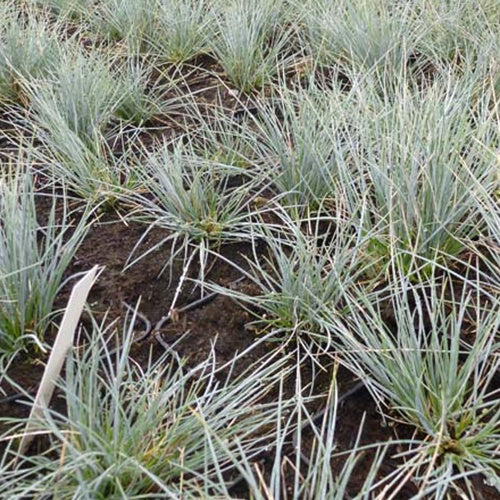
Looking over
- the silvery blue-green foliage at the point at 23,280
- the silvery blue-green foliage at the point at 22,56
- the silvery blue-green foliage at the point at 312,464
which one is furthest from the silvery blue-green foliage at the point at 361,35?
the silvery blue-green foliage at the point at 312,464

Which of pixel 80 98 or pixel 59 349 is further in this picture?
pixel 80 98

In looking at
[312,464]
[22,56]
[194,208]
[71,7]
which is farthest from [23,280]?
[71,7]

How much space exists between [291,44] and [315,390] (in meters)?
1.43

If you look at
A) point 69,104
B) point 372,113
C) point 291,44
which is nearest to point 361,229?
point 372,113

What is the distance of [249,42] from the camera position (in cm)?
209

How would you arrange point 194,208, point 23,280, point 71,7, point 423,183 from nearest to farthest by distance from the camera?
point 23,280 → point 423,183 → point 194,208 → point 71,7

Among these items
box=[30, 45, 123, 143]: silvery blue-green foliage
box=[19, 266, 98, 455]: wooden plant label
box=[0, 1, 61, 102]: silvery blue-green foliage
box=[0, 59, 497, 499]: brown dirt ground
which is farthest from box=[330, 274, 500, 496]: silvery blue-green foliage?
box=[0, 1, 61, 102]: silvery blue-green foliage

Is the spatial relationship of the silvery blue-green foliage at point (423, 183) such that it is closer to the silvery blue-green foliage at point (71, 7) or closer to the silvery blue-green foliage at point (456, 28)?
the silvery blue-green foliage at point (456, 28)

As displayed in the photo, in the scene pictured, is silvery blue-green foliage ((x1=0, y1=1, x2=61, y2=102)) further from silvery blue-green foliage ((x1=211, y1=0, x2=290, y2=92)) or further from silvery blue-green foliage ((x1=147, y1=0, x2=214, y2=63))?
silvery blue-green foliage ((x1=211, y1=0, x2=290, y2=92))

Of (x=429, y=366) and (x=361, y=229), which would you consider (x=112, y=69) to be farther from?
(x=429, y=366)

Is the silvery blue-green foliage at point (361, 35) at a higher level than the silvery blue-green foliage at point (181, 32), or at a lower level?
higher

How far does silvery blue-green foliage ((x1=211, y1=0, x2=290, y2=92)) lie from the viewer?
2.07 metres

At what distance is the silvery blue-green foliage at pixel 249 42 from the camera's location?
2070mm

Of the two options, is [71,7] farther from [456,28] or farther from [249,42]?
[456,28]
